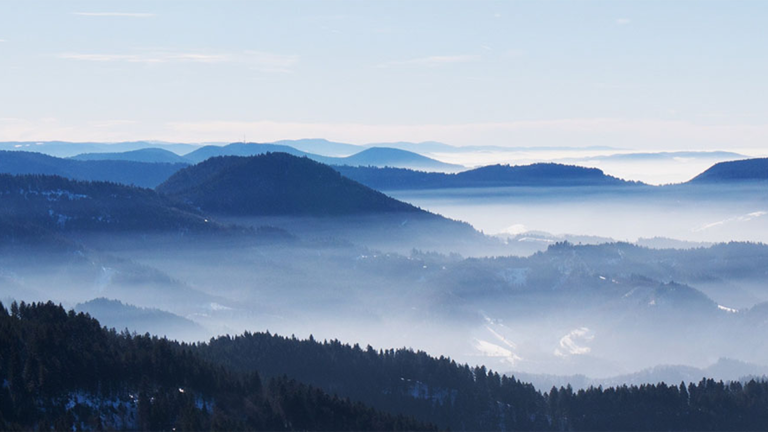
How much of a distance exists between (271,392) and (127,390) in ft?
64.8

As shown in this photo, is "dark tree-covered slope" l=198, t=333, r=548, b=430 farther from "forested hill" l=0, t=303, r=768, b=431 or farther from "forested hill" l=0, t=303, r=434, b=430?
"forested hill" l=0, t=303, r=434, b=430

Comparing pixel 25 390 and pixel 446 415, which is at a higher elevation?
pixel 25 390

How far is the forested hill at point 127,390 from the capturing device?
108812 millimetres

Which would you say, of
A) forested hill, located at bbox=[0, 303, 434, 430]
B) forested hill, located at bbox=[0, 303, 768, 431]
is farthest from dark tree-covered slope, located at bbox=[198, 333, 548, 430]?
forested hill, located at bbox=[0, 303, 434, 430]

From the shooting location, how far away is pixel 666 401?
596ft

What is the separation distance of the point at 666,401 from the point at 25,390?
10341cm

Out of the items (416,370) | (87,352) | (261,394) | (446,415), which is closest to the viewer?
(87,352)

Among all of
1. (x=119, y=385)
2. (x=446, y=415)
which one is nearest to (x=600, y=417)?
(x=446, y=415)

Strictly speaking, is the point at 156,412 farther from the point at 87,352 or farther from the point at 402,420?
the point at 402,420

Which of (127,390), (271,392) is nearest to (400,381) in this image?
(271,392)

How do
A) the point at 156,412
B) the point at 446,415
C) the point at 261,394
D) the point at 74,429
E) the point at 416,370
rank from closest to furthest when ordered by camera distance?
the point at 74,429, the point at 156,412, the point at 261,394, the point at 446,415, the point at 416,370

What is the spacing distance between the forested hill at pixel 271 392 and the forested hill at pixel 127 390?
0.15 m

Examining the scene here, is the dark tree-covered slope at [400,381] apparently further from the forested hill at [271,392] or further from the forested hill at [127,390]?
the forested hill at [127,390]

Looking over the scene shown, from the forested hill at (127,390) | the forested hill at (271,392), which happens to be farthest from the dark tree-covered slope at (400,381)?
the forested hill at (127,390)
